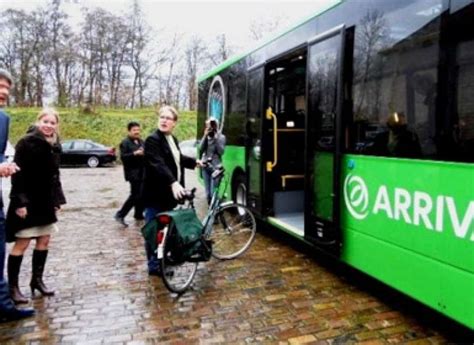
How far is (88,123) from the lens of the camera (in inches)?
1250

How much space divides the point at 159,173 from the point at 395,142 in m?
2.28

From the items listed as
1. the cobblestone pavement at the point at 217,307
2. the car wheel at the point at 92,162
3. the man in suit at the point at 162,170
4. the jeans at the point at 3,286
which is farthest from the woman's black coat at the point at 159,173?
the car wheel at the point at 92,162

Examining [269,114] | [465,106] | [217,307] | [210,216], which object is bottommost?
[217,307]

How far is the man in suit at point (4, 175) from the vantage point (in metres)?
3.74

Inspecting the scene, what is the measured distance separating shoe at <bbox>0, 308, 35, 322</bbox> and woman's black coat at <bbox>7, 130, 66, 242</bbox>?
0.63 metres

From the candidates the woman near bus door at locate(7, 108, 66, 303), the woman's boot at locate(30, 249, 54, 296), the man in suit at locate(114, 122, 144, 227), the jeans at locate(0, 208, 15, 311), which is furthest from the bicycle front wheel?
the jeans at locate(0, 208, 15, 311)

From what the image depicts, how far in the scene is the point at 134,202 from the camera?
856 cm

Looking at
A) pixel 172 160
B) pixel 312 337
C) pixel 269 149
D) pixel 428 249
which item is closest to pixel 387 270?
pixel 428 249

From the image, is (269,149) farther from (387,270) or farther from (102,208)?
(102,208)

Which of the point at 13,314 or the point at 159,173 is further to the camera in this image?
the point at 159,173

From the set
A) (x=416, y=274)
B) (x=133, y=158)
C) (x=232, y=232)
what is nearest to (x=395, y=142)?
(x=416, y=274)

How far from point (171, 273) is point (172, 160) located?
45.8 inches

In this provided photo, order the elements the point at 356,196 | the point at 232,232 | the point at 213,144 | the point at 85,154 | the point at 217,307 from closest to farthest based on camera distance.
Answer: the point at 217,307
the point at 356,196
the point at 232,232
the point at 213,144
the point at 85,154

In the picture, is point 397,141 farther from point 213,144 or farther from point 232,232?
point 213,144
